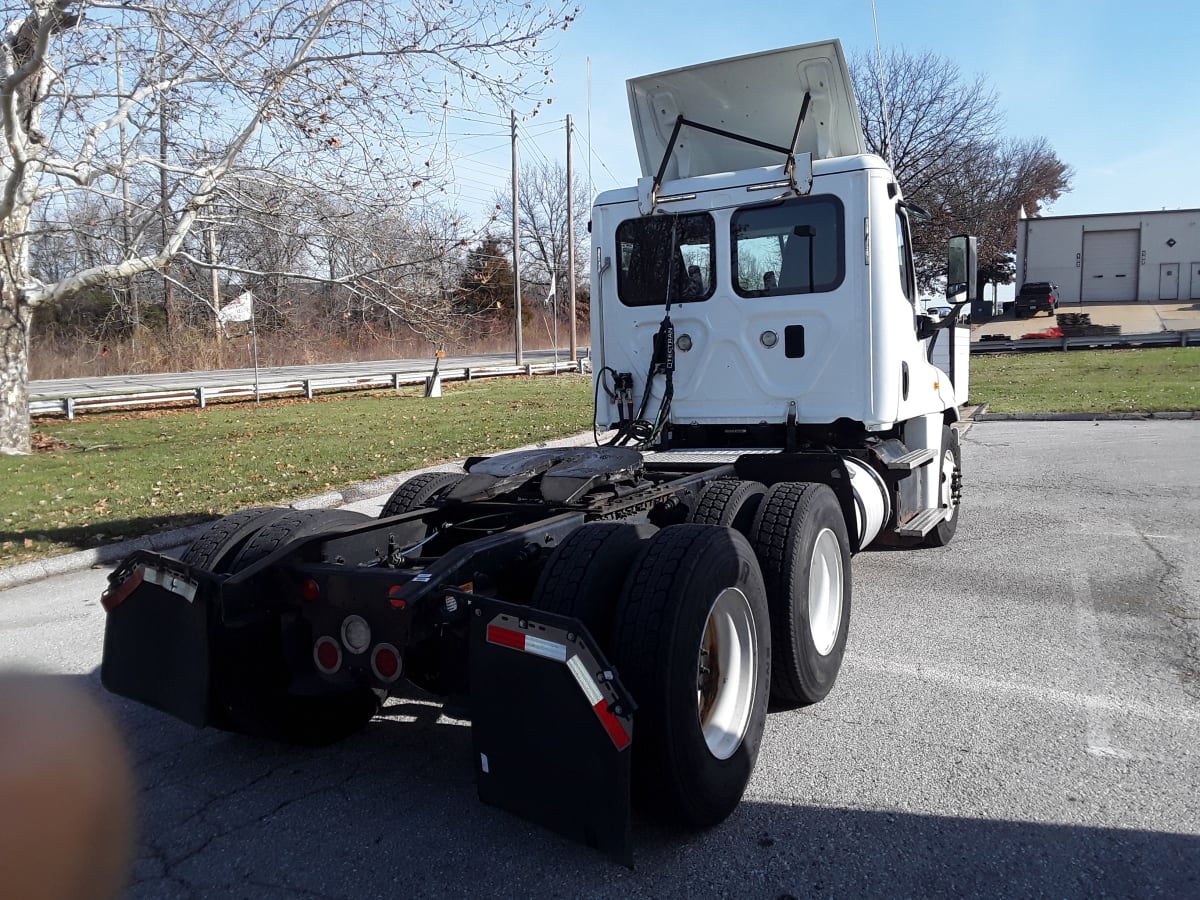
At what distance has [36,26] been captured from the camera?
11109mm

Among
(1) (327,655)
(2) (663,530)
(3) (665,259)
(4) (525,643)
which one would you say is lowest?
(1) (327,655)

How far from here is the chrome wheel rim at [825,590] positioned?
4.76 m

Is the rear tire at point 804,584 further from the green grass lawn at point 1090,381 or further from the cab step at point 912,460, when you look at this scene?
the green grass lawn at point 1090,381

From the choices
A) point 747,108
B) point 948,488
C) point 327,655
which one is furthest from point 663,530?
point 948,488

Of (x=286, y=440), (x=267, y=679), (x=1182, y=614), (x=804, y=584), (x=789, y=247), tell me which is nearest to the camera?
(x=267, y=679)

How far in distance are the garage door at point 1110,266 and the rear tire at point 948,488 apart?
136 feet

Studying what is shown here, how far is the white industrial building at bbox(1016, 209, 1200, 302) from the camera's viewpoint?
42906 mm

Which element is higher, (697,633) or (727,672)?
(697,633)

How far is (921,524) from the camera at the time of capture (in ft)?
21.4

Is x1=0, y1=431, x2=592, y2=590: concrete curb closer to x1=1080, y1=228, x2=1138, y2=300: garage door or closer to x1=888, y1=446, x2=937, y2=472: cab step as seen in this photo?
x1=888, y1=446, x2=937, y2=472: cab step

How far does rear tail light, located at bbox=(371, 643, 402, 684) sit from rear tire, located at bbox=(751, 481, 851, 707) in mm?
1664

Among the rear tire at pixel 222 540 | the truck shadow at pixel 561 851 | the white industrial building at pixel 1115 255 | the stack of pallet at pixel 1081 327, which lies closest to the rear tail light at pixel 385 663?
the truck shadow at pixel 561 851

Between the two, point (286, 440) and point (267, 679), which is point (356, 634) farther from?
point (286, 440)

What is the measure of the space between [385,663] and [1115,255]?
48.7 metres
